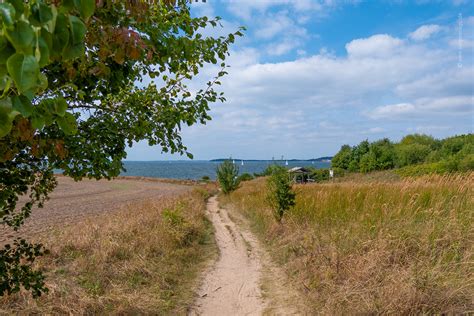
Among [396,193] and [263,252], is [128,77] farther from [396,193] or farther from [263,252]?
[396,193]

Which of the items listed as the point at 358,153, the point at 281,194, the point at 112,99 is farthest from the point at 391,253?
the point at 358,153

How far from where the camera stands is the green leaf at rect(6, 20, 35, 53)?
69 centimetres

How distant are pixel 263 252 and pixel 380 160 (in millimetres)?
50300

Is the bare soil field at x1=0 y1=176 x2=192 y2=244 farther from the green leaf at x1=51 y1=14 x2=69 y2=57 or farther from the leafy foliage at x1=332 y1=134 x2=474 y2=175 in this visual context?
the leafy foliage at x1=332 y1=134 x2=474 y2=175

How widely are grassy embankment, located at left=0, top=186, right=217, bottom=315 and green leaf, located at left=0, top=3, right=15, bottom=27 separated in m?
4.71

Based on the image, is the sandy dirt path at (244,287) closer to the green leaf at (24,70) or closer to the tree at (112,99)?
the tree at (112,99)

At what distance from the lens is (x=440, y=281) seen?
4145mm

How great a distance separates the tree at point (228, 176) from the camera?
3025 cm

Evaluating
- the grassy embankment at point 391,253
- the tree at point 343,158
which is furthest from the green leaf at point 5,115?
the tree at point 343,158

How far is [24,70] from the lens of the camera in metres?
0.69

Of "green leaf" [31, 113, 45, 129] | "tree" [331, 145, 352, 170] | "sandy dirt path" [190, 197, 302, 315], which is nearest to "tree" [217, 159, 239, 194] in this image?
"sandy dirt path" [190, 197, 302, 315]

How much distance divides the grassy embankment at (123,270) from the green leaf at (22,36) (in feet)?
15.4

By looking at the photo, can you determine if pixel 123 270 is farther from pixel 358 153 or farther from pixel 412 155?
pixel 358 153

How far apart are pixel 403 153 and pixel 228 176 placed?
33.4 m
